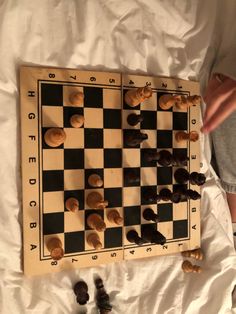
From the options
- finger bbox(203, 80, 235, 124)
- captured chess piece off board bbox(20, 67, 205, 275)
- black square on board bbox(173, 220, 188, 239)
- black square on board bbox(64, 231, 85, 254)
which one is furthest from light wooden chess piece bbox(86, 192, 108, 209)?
finger bbox(203, 80, 235, 124)

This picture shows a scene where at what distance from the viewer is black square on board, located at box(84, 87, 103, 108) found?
95 centimetres

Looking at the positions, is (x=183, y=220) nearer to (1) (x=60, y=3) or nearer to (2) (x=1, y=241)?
(2) (x=1, y=241)

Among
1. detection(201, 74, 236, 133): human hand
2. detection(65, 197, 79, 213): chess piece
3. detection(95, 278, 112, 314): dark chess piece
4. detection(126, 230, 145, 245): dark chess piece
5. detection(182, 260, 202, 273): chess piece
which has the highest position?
detection(201, 74, 236, 133): human hand

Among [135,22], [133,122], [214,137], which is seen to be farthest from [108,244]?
[135,22]

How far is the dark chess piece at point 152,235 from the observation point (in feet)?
3.16

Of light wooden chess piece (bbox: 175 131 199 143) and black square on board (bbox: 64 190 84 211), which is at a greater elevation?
light wooden chess piece (bbox: 175 131 199 143)

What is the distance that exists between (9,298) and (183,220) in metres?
0.63

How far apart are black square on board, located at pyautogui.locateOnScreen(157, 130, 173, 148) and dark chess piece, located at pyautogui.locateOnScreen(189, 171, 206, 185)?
0.13 metres

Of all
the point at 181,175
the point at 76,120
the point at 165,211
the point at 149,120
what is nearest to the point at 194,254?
the point at 165,211

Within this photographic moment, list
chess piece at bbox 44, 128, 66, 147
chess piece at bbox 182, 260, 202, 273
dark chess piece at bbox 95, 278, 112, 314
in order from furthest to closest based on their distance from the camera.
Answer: chess piece at bbox 182, 260, 202, 273
dark chess piece at bbox 95, 278, 112, 314
chess piece at bbox 44, 128, 66, 147

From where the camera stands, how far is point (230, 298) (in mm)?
1093

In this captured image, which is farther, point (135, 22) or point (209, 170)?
point (209, 170)

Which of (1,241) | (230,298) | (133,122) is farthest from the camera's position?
(230,298)

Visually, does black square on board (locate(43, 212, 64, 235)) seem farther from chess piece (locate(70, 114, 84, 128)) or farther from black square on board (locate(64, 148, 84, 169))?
chess piece (locate(70, 114, 84, 128))
